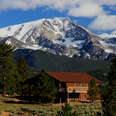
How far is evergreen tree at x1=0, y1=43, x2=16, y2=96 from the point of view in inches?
3433

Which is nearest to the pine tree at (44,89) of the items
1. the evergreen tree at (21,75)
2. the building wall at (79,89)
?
the building wall at (79,89)

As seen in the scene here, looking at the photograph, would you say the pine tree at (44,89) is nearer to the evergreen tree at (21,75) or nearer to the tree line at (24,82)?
the tree line at (24,82)

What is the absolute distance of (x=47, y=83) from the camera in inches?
3022

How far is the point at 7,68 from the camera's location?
87375mm

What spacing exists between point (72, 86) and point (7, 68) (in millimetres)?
20330

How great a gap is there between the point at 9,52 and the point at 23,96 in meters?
14.5

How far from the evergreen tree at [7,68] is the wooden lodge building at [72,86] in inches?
570

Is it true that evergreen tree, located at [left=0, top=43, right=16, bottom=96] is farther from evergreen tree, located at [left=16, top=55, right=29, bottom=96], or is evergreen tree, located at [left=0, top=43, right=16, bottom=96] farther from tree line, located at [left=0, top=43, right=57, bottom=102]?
evergreen tree, located at [left=16, top=55, right=29, bottom=96]

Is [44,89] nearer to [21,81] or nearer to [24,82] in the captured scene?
[21,81]

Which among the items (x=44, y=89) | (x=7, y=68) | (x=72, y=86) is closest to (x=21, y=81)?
(x=7, y=68)

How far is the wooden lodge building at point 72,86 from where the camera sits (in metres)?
95.1

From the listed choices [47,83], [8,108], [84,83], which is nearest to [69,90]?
[84,83]

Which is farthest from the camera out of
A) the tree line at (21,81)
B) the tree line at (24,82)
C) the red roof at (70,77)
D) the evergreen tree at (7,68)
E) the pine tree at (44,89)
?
the red roof at (70,77)

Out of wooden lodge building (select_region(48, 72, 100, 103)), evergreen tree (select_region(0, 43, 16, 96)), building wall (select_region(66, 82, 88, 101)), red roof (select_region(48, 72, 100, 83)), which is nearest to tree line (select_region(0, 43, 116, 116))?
evergreen tree (select_region(0, 43, 16, 96))
